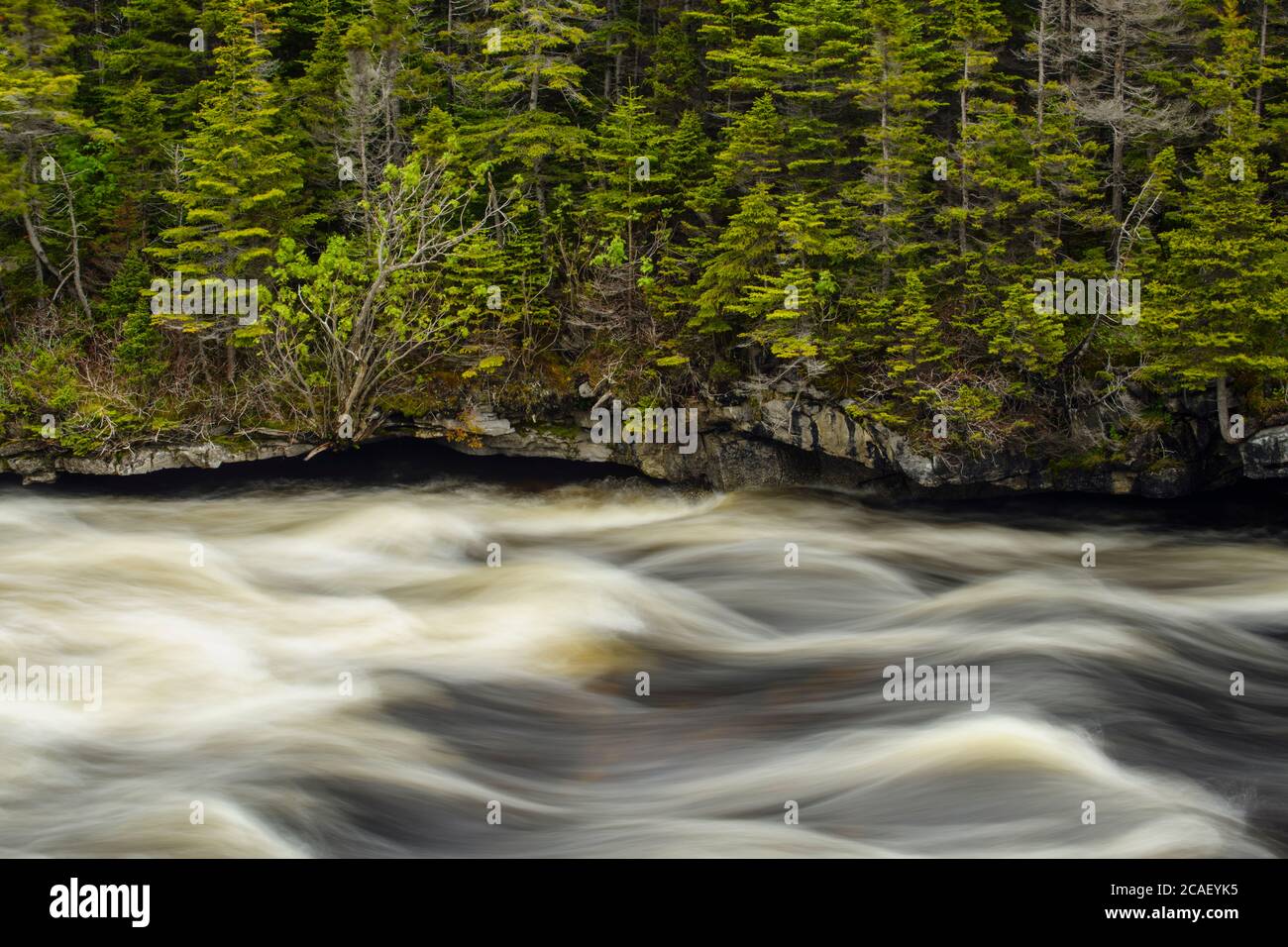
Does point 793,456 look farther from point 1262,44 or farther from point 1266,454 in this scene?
point 1262,44

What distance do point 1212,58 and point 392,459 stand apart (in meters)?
15.5

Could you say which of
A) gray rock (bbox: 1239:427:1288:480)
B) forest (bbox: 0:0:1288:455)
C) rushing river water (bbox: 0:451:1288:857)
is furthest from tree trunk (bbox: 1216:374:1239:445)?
rushing river water (bbox: 0:451:1288:857)

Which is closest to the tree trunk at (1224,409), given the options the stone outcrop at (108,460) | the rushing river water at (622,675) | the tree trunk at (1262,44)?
the rushing river water at (622,675)

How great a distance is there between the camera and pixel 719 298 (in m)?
21.3

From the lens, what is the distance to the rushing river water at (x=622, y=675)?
1029 centimetres

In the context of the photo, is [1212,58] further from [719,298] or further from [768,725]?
[768,725]

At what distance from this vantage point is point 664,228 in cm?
2316

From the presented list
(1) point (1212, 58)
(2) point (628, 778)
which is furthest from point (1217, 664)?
(1) point (1212, 58)

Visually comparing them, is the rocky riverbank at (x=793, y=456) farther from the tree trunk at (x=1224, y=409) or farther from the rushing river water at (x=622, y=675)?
the rushing river water at (x=622, y=675)

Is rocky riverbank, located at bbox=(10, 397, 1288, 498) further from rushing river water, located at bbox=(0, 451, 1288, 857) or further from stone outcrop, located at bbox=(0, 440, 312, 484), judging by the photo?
rushing river water, located at bbox=(0, 451, 1288, 857)

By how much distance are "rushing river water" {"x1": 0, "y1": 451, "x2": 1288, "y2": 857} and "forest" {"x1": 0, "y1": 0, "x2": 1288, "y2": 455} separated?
1919 millimetres

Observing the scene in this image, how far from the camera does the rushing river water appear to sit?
10289 millimetres

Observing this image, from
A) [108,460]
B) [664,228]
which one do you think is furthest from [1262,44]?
[108,460]

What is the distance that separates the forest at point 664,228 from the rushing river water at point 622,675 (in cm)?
192
